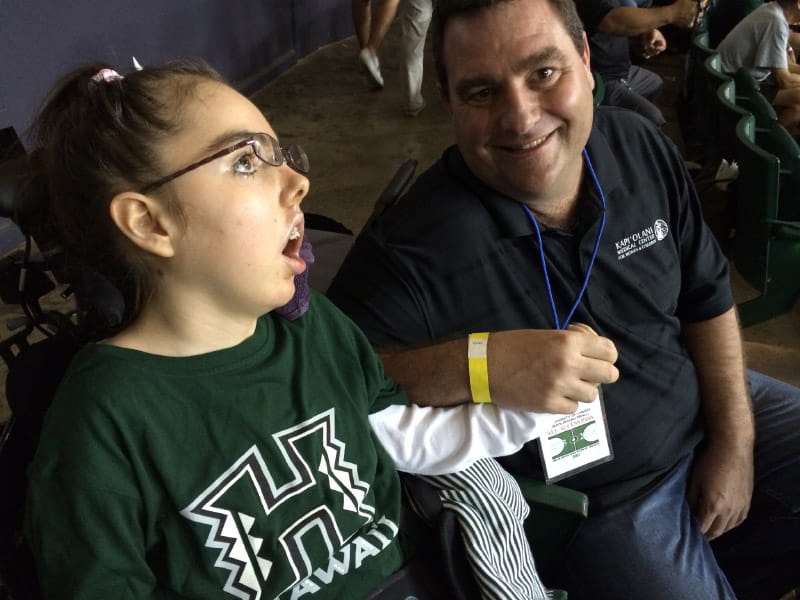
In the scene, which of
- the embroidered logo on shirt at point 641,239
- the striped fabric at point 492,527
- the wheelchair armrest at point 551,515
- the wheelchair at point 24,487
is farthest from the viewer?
the embroidered logo on shirt at point 641,239

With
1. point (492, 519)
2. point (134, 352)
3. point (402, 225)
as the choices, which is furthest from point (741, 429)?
point (134, 352)

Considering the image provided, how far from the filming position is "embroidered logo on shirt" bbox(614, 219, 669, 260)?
1.37 m

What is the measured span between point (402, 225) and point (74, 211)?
60 cm

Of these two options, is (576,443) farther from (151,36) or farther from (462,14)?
(151,36)

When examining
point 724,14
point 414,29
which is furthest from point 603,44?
point 724,14

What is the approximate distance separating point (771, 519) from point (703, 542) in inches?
10.0

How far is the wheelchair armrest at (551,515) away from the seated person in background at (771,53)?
10.9 ft

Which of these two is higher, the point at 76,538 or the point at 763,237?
the point at 76,538

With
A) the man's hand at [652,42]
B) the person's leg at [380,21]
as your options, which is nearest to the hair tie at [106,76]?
the man's hand at [652,42]

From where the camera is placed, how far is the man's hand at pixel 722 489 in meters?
1.41

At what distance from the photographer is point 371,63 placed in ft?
17.4

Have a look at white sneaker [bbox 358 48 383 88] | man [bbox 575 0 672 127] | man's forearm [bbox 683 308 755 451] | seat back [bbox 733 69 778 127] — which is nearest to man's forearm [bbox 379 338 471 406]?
man's forearm [bbox 683 308 755 451]

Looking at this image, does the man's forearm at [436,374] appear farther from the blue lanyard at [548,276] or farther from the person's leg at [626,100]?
the person's leg at [626,100]

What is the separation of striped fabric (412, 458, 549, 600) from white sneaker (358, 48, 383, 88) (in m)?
4.69
